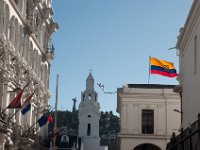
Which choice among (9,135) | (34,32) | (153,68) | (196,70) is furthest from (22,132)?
(196,70)

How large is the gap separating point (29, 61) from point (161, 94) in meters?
19.0

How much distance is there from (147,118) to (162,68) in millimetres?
15715

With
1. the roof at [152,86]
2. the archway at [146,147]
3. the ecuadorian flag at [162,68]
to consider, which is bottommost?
the archway at [146,147]

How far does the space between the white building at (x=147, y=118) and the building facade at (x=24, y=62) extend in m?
9.43

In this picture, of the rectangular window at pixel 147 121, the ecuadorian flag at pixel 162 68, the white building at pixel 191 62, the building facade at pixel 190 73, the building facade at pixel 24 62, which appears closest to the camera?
the building facade at pixel 190 73

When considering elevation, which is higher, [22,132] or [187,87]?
[187,87]

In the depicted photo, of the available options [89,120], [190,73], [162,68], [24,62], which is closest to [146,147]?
[162,68]

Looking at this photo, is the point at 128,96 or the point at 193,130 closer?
the point at 193,130

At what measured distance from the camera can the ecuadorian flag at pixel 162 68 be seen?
39500 millimetres

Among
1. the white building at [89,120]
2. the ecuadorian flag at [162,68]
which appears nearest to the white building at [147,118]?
the ecuadorian flag at [162,68]

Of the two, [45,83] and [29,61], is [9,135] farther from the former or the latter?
[45,83]

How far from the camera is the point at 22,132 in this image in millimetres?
38094

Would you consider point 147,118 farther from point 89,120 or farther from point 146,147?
point 89,120

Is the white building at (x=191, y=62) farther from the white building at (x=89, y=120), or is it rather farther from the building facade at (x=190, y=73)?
the white building at (x=89, y=120)
